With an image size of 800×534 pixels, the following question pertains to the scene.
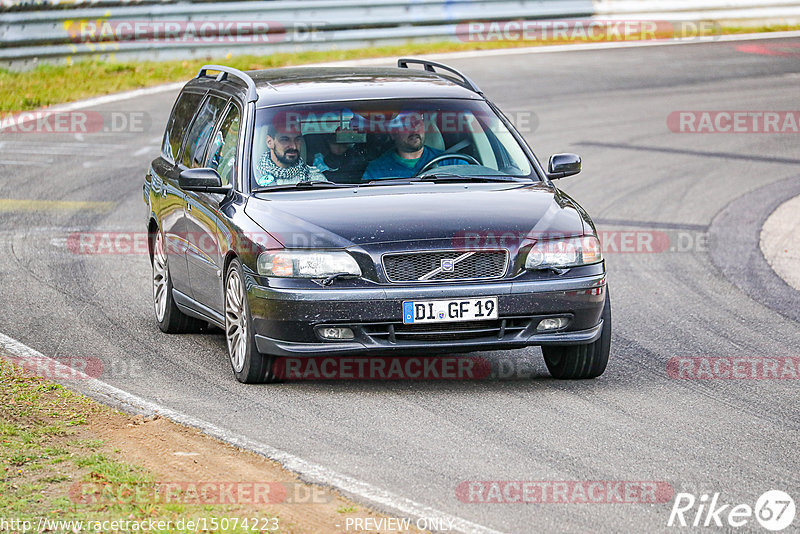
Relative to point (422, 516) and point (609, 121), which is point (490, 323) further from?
point (609, 121)

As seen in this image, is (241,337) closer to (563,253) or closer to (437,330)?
(437,330)

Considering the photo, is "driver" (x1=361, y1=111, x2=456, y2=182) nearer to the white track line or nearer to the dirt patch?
the white track line

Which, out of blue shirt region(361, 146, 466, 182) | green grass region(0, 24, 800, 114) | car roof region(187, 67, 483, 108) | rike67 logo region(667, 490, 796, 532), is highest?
car roof region(187, 67, 483, 108)

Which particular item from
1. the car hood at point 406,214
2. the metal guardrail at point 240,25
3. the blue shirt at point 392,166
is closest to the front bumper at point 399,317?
the car hood at point 406,214

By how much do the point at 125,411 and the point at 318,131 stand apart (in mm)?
2310

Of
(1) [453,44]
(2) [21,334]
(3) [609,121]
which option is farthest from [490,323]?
(1) [453,44]

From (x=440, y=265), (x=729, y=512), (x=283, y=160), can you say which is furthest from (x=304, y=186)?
(x=729, y=512)

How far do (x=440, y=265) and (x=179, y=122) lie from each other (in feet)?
11.8

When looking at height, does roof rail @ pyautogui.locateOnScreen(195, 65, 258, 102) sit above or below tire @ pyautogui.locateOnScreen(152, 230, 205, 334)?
above

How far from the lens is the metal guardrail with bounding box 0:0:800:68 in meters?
23.3

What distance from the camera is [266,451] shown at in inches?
265

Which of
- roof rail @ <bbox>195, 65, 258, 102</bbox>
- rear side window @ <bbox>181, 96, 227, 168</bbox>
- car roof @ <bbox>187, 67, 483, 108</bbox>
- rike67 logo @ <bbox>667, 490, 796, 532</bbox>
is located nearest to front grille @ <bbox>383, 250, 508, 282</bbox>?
car roof @ <bbox>187, 67, 483, 108</bbox>

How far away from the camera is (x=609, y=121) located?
20.9 meters

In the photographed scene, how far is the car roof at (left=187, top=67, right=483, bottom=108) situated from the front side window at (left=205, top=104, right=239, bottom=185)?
0.24m
